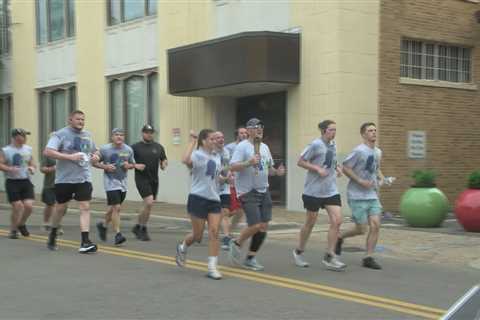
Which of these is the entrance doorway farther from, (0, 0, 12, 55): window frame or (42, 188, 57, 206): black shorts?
(0, 0, 12, 55): window frame

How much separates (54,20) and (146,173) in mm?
15323

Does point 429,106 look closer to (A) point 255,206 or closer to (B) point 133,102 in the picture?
(B) point 133,102

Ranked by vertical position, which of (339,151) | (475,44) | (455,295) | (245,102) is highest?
(475,44)

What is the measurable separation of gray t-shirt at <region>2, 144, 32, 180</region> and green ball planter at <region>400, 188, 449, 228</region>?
7075mm

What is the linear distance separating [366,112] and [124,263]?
815cm

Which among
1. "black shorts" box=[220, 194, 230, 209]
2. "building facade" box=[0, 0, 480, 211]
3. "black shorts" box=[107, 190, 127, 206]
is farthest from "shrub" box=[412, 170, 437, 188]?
"black shorts" box=[107, 190, 127, 206]

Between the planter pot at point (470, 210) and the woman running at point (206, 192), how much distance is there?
598 cm

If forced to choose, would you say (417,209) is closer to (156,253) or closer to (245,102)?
(156,253)

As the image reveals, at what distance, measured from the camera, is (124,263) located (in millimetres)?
8391

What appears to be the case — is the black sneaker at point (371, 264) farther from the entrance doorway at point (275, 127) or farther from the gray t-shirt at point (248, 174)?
the entrance doorway at point (275, 127)

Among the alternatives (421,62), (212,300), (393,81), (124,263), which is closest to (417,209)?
(393,81)

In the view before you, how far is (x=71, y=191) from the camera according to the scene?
926 cm

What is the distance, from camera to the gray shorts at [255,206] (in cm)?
788

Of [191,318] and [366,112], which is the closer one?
[191,318]
